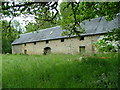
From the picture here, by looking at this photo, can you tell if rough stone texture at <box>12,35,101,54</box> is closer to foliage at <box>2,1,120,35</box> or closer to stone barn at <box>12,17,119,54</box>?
stone barn at <box>12,17,119,54</box>

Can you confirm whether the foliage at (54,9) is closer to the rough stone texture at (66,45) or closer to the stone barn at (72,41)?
the stone barn at (72,41)

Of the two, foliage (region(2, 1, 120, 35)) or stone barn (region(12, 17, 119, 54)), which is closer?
foliage (region(2, 1, 120, 35))

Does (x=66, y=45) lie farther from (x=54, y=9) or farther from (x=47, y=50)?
(x=54, y=9)

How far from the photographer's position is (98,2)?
17.0ft

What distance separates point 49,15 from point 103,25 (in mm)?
13384

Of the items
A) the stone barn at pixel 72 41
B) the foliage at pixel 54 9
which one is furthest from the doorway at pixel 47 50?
the foliage at pixel 54 9

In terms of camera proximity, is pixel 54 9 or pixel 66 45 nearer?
pixel 54 9

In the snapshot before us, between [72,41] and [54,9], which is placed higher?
[54,9]

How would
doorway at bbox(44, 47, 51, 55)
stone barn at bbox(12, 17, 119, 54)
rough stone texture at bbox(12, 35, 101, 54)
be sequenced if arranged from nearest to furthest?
stone barn at bbox(12, 17, 119, 54)
rough stone texture at bbox(12, 35, 101, 54)
doorway at bbox(44, 47, 51, 55)

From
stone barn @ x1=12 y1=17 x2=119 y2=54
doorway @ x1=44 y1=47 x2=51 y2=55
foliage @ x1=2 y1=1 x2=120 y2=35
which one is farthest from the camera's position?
doorway @ x1=44 y1=47 x2=51 y2=55

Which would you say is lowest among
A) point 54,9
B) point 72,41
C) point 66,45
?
point 66,45

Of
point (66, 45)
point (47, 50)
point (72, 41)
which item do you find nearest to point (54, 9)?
point (72, 41)

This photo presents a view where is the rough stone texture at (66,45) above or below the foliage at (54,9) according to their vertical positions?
below

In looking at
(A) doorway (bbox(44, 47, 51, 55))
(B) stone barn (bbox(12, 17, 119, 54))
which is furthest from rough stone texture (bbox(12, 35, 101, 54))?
(A) doorway (bbox(44, 47, 51, 55))
